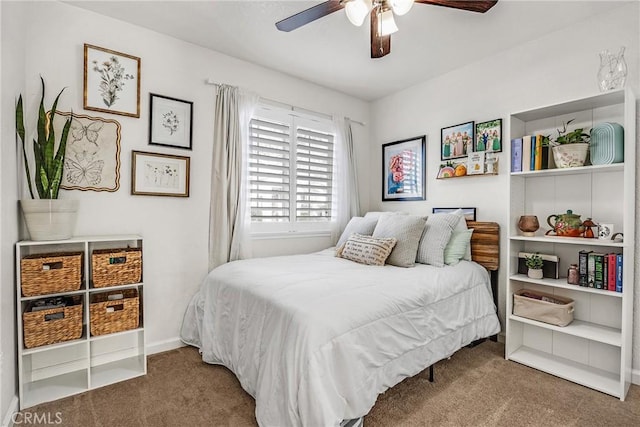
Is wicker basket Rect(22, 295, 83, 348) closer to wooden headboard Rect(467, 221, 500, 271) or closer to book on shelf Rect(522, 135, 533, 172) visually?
wooden headboard Rect(467, 221, 500, 271)

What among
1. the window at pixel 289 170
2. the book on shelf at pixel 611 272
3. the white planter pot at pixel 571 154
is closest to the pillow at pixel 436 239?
the white planter pot at pixel 571 154

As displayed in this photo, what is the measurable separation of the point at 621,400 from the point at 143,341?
3.08 meters

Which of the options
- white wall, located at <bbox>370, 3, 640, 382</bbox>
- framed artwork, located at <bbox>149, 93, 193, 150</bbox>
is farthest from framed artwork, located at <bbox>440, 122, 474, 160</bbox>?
framed artwork, located at <bbox>149, 93, 193, 150</bbox>

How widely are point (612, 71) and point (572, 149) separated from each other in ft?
1.85

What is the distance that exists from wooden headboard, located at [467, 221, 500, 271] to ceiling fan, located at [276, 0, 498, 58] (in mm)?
1774

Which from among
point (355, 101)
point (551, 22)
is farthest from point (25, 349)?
point (551, 22)

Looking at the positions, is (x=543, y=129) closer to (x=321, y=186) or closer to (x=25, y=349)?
(x=321, y=186)

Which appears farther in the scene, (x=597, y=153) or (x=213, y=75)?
(x=213, y=75)

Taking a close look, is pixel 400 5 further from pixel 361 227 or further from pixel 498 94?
pixel 361 227

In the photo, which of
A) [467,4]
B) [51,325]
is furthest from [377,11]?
[51,325]

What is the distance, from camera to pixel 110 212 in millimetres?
2387

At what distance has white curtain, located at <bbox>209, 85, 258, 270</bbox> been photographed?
2.83m

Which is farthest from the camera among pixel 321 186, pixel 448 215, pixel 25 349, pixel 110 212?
pixel 321 186

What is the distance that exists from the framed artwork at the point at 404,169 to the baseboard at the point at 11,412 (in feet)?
11.6
